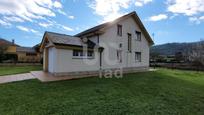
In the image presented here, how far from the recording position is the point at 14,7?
17000mm

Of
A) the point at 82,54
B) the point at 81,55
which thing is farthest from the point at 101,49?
the point at 81,55

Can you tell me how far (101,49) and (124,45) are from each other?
3770mm

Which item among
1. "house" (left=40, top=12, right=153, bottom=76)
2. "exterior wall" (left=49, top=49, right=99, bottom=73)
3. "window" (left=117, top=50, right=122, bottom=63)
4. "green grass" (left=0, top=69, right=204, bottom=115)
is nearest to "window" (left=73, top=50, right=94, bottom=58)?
"house" (left=40, top=12, right=153, bottom=76)

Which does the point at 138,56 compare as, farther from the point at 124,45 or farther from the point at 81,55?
the point at 81,55

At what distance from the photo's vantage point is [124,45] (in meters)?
17.2

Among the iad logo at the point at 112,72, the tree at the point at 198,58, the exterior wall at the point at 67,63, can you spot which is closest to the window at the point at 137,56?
the iad logo at the point at 112,72

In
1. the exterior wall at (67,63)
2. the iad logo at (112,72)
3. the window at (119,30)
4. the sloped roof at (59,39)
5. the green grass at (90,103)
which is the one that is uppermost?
the window at (119,30)

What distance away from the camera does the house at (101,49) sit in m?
12.2

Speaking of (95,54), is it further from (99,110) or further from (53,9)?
(99,110)

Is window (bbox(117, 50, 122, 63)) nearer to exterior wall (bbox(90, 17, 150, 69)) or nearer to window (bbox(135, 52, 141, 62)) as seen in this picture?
exterior wall (bbox(90, 17, 150, 69))

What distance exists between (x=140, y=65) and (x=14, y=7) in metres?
16.9

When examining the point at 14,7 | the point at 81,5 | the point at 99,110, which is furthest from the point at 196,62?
the point at 14,7

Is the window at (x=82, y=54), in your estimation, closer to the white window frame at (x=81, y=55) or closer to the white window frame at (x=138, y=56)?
the white window frame at (x=81, y=55)

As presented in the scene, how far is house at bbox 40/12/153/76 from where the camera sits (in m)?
12.2
